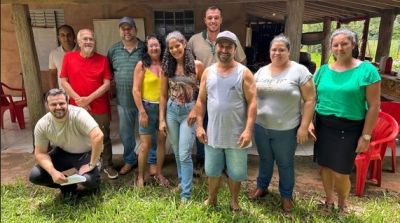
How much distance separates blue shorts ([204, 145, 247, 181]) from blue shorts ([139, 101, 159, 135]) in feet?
2.50

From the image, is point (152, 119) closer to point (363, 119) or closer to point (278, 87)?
point (278, 87)

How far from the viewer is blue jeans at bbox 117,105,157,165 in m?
3.65

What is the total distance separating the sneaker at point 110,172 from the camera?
152 inches

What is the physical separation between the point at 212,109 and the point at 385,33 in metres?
6.21

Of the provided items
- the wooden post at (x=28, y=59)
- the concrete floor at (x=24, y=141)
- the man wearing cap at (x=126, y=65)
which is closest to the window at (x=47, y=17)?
the concrete floor at (x=24, y=141)

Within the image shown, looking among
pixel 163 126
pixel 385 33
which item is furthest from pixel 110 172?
pixel 385 33

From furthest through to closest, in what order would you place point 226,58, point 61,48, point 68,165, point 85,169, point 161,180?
1. point 61,48
2. point 161,180
3. point 68,165
4. point 85,169
5. point 226,58

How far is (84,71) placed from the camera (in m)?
3.51

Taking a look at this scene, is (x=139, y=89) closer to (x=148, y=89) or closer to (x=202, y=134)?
(x=148, y=89)

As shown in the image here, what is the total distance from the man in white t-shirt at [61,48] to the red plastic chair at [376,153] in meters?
3.29

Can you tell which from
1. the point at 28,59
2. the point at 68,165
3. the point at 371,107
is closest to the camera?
the point at 371,107

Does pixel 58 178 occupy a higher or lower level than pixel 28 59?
lower

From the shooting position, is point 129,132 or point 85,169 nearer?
point 85,169

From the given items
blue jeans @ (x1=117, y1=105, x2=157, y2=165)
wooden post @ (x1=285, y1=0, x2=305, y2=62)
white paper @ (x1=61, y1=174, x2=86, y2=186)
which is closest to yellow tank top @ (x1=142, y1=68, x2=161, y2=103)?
blue jeans @ (x1=117, y1=105, x2=157, y2=165)
